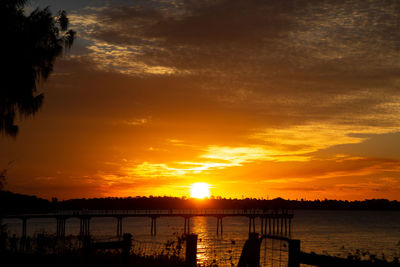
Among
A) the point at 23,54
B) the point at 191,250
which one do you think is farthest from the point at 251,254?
the point at 23,54

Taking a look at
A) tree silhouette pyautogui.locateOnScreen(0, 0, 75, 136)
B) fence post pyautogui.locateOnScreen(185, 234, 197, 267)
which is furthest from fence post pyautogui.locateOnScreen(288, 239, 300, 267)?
tree silhouette pyautogui.locateOnScreen(0, 0, 75, 136)

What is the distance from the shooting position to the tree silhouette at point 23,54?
59.2 ft

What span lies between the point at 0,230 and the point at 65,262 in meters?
5.11

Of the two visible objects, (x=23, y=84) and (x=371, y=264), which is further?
(x=23, y=84)

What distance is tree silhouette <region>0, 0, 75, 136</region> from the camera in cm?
1805

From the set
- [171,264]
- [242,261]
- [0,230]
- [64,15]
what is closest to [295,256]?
[242,261]

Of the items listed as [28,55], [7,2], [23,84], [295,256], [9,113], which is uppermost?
[7,2]

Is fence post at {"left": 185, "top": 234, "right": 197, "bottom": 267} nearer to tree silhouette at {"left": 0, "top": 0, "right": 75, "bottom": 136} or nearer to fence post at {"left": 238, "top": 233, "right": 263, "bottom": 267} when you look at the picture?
fence post at {"left": 238, "top": 233, "right": 263, "bottom": 267}

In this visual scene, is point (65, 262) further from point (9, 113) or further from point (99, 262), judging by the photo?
point (9, 113)

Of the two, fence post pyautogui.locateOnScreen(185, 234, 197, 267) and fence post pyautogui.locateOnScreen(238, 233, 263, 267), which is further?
fence post pyautogui.locateOnScreen(185, 234, 197, 267)

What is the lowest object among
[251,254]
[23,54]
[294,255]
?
[251,254]

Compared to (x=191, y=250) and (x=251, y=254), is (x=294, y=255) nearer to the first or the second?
(x=251, y=254)

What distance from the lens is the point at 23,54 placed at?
1845 centimetres

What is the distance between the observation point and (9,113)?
19.6 m
